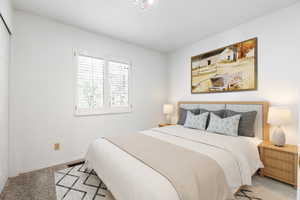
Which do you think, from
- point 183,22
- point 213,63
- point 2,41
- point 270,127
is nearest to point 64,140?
point 2,41

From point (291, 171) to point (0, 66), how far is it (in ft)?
12.8

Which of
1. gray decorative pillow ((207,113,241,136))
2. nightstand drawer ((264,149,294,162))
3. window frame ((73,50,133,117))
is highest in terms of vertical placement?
window frame ((73,50,133,117))

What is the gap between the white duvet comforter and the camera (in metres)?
1.04

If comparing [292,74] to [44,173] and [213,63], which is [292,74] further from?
[44,173]

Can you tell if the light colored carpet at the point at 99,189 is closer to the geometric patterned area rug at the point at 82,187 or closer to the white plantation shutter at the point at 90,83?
the geometric patterned area rug at the point at 82,187

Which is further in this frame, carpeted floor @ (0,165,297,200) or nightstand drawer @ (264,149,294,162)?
nightstand drawer @ (264,149,294,162)

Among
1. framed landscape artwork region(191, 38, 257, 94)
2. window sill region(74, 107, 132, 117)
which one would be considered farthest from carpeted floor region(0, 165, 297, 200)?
framed landscape artwork region(191, 38, 257, 94)

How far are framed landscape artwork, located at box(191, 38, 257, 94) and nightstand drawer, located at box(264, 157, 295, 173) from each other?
1189 millimetres

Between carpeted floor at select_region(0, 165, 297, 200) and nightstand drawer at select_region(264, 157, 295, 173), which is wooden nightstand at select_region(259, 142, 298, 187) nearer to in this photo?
nightstand drawer at select_region(264, 157, 295, 173)

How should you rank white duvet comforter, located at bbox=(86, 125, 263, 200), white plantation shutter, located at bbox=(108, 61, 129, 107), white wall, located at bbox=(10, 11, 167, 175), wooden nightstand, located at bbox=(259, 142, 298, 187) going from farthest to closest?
white plantation shutter, located at bbox=(108, 61, 129, 107) < white wall, located at bbox=(10, 11, 167, 175) < wooden nightstand, located at bbox=(259, 142, 298, 187) < white duvet comforter, located at bbox=(86, 125, 263, 200)

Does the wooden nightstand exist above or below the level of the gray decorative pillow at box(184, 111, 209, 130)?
below

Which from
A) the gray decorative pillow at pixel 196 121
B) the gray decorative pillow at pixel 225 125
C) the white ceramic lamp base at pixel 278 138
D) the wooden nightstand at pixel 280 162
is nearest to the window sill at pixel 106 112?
the gray decorative pillow at pixel 196 121

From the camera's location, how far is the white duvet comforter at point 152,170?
1043mm

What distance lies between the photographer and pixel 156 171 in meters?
1.20
